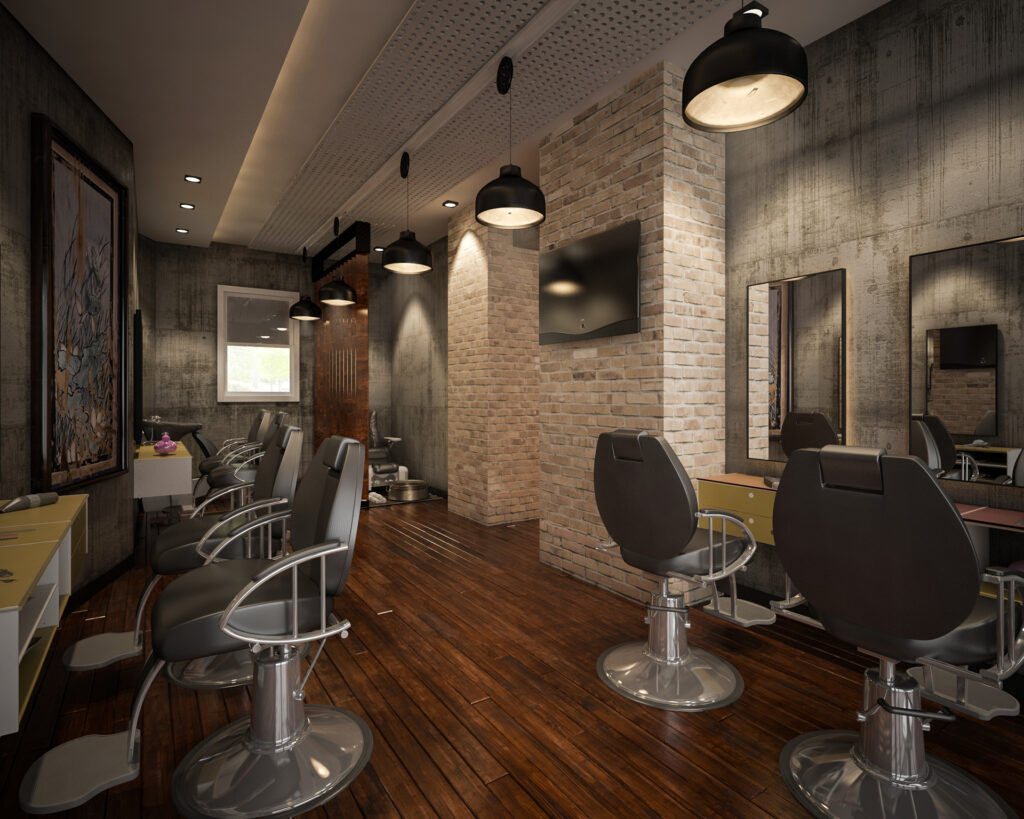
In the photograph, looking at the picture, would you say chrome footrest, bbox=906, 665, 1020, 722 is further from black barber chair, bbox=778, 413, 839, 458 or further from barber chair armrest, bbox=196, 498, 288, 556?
barber chair armrest, bbox=196, 498, 288, 556

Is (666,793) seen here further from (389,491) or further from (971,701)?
(389,491)

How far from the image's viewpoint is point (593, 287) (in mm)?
3809

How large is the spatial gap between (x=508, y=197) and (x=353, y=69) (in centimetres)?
141

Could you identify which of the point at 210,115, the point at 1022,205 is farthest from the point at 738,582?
the point at 210,115

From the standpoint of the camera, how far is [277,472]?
8.97ft

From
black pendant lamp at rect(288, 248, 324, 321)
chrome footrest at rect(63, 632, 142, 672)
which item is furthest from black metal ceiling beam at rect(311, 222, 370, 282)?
chrome footrest at rect(63, 632, 142, 672)

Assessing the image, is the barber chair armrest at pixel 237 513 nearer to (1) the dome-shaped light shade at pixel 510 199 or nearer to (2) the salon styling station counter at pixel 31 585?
(2) the salon styling station counter at pixel 31 585

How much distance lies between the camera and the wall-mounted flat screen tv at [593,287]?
11.5ft

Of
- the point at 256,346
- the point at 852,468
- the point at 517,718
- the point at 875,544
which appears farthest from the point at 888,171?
the point at 256,346

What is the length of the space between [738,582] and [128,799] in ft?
10.8

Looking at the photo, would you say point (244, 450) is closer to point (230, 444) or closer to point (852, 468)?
point (230, 444)

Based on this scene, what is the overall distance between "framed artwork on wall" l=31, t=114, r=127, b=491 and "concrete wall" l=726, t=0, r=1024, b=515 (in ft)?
13.2

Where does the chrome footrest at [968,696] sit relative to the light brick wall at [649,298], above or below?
below

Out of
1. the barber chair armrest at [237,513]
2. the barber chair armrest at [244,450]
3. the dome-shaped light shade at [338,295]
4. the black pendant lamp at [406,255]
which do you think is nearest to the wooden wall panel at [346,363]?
the dome-shaped light shade at [338,295]
